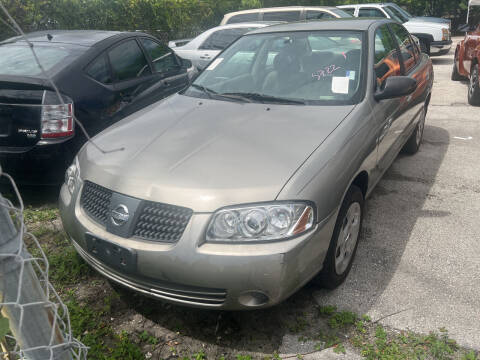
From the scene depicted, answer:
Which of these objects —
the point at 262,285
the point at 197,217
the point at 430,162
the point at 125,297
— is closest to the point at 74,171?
the point at 125,297

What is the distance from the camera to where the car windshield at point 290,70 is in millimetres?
3209

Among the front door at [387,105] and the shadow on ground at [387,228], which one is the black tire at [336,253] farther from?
the front door at [387,105]

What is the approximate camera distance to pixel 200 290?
2.19 metres

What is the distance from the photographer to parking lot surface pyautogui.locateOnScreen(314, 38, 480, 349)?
259cm

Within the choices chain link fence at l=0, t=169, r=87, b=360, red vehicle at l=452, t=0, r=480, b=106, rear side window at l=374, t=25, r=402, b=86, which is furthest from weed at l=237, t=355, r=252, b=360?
red vehicle at l=452, t=0, r=480, b=106

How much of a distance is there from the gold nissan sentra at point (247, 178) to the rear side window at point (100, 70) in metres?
1.10

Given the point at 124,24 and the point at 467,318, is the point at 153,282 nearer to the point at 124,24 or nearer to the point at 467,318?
the point at 467,318

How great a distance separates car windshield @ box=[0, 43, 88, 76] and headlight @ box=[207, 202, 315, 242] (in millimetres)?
2610

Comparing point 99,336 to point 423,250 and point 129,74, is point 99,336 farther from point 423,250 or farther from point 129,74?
point 129,74

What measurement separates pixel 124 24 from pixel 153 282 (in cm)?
1180

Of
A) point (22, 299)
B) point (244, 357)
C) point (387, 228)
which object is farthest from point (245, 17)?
point (22, 299)

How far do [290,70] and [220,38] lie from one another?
4797 mm

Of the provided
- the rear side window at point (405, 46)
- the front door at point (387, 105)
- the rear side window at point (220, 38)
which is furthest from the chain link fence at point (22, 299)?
the rear side window at point (220, 38)

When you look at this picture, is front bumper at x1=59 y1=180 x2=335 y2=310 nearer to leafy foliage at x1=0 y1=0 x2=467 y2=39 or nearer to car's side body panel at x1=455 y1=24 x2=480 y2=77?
car's side body panel at x1=455 y1=24 x2=480 y2=77
